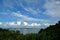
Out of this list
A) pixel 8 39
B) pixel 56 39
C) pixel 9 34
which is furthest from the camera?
pixel 9 34

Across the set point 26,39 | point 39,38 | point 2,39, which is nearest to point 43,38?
point 39,38

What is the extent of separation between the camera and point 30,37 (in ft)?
99.2

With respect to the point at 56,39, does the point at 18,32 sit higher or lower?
higher

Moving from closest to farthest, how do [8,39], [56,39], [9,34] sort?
[56,39] < [8,39] < [9,34]

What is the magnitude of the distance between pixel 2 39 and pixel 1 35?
1466 mm

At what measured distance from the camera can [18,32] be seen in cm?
3366

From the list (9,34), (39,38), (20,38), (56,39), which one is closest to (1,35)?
(9,34)

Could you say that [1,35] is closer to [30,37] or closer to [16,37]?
[16,37]

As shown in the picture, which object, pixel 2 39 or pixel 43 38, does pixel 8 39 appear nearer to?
pixel 2 39

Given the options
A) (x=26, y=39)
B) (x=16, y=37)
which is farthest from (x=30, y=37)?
(x=16, y=37)

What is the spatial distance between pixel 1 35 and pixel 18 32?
10.6ft

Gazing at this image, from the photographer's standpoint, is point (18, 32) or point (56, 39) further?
point (18, 32)

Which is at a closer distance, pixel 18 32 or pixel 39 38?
pixel 39 38

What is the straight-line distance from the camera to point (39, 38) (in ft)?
97.5
